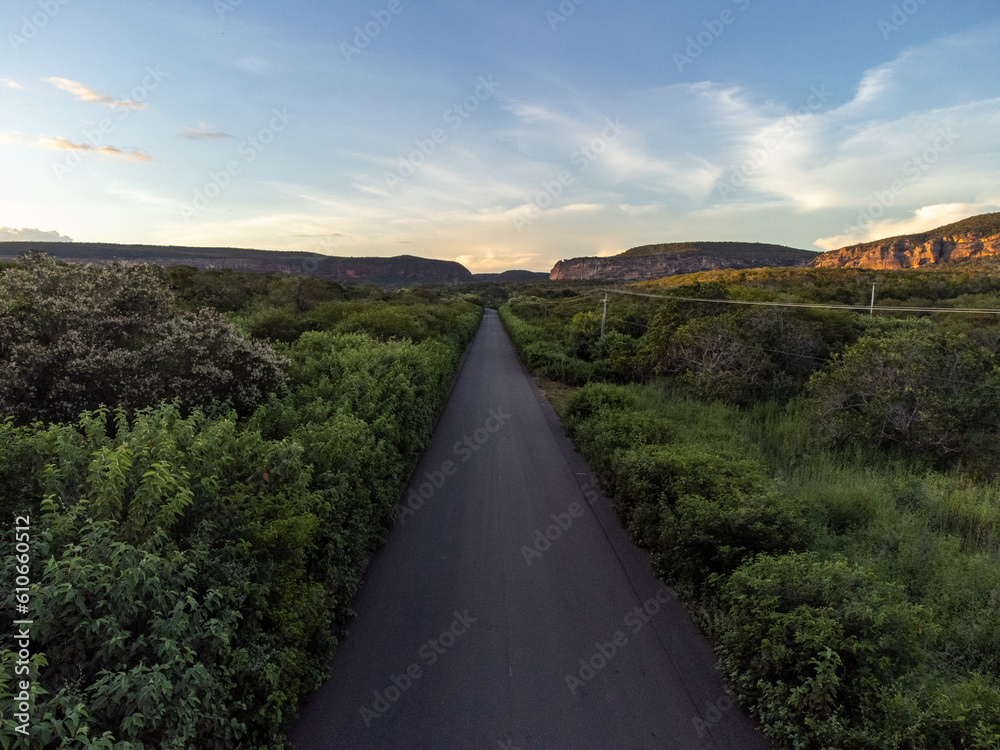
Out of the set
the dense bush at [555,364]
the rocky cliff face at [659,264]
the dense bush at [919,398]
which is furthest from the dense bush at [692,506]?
the rocky cliff face at [659,264]

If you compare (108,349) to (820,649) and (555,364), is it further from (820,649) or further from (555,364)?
(555,364)

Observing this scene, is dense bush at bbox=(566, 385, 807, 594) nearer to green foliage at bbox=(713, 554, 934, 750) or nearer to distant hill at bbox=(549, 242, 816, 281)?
green foliage at bbox=(713, 554, 934, 750)

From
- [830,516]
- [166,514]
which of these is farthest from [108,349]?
[830,516]

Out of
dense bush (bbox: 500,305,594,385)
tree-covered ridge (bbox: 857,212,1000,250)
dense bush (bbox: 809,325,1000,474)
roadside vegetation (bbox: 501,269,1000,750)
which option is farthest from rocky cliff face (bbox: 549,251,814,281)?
dense bush (bbox: 809,325,1000,474)

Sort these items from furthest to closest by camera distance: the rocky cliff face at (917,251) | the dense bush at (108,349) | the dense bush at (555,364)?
the rocky cliff face at (917,251) → the dense bush at (555,364) → the dense bush at (108,349)

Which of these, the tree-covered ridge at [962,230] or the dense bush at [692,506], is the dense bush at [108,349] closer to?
the dense bush at [692,506]

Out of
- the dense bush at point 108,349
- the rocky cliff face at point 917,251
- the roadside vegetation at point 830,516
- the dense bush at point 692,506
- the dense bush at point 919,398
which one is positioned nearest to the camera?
the roadside vegetation at point 830,516

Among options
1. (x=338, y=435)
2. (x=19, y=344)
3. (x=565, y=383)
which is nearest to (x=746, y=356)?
(x=565, y=383)
